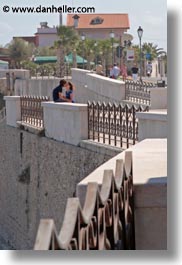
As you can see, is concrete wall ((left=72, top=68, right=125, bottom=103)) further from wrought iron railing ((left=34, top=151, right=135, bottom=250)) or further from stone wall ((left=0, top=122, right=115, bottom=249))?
wrought iron railing ((left=34, top=151, right=135, bottom=250))

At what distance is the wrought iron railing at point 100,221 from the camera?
14.7 ft

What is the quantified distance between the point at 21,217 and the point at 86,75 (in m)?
6.15

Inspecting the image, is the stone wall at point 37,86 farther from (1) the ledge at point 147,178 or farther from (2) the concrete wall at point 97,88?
(1) the ledge at point 147,178

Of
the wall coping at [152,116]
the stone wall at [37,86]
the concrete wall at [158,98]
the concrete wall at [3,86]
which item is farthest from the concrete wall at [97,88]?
the wall coping at [152,116]

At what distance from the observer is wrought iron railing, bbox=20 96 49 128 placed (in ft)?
52.6

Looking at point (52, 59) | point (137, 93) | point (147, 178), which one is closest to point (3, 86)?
point (52, 59)

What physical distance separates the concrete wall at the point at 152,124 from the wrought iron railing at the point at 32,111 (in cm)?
488

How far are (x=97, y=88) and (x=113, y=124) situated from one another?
25.3 feet

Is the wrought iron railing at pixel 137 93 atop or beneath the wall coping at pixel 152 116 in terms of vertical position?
beneath

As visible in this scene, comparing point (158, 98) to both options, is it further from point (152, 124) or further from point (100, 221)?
point (100, 221)

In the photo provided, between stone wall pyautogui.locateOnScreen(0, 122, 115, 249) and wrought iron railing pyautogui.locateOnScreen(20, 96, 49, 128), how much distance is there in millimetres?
245

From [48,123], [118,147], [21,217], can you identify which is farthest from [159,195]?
[21,217]

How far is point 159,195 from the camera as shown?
5.79m

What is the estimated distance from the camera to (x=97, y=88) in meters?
19.6
